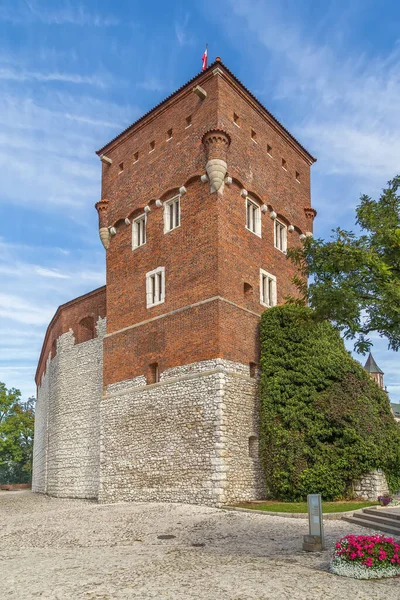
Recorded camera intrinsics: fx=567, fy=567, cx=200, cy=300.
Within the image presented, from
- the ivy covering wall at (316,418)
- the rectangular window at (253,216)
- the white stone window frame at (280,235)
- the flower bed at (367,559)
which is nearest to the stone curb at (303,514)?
the ivy covering wall at (316,418)

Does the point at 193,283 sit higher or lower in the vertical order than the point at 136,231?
lower

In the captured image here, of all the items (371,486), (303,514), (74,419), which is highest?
(74,419)

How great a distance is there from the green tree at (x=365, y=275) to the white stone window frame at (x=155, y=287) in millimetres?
10786

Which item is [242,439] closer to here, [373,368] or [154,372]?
[154,372]

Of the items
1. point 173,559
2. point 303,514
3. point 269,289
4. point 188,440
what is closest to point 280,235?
point 269,289

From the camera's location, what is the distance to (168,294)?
2181 centimetres

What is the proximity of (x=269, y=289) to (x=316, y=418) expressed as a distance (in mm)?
6265

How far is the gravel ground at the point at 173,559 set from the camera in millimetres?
8047

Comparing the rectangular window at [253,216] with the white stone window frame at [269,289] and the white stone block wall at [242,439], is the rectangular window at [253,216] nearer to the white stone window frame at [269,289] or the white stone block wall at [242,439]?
the white stone window frame at [269,289]

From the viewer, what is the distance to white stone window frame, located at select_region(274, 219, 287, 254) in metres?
24.4

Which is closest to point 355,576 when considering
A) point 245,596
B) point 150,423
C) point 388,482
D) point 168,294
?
point 245,596

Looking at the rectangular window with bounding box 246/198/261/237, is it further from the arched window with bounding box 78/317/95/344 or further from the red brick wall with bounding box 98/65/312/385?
the arched window with bounding box 78/317/95/344

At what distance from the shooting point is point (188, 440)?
19.3m

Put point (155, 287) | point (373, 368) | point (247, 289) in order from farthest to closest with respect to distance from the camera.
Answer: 1. point (373, 368)
2. point (155, 287)
3. point (247, 289)
